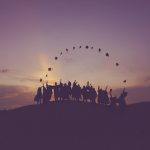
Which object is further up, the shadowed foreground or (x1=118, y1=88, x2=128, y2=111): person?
(x1=118, y1=88, x2=128, y2=111): person

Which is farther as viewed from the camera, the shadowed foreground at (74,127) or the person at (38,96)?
the person at (38,96)

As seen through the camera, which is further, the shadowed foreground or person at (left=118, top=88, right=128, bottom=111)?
person at (left=118, top=88, right=128, bottom=111)

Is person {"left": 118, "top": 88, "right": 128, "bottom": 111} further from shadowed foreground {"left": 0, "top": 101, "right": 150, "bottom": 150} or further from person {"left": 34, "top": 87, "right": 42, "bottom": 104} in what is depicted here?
person {"left": 34, "top": 87, "right": 42, "bottom": 104}

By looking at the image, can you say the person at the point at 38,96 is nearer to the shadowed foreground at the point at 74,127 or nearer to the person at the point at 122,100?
the shadowed foreground at the point at 74,127

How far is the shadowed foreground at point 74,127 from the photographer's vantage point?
38875 mm

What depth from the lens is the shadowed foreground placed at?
38.9 meters

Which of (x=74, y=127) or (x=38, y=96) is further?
(x=38, y=96)

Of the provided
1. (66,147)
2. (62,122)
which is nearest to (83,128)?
(62,122)

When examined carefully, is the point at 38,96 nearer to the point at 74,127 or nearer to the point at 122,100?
the point at 74,127

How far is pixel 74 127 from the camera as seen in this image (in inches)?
1709

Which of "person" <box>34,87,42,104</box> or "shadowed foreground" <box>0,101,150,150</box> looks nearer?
"shadowed foreground" <box>0,101,150,150</box>

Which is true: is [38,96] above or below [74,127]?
above

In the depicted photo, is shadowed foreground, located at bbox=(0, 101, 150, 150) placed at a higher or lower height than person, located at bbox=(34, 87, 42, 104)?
lower

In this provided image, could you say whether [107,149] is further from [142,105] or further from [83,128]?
[142,105]
